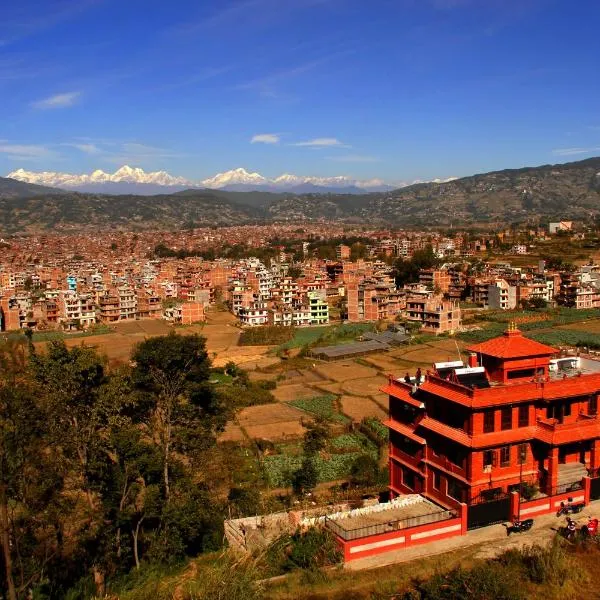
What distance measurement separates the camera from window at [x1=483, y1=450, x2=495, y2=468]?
14424 millimetres

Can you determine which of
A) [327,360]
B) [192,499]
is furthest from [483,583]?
[327,360]

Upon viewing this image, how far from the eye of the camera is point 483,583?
33.4ft

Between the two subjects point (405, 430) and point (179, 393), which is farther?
point (179, 393)

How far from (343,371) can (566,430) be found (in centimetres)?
2639

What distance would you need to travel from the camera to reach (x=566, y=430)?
14547 mm

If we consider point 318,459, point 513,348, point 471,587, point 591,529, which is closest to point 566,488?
point 591,529

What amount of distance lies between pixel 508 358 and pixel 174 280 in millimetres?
70041

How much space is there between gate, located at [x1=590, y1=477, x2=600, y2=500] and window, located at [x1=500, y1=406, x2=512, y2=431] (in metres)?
2.24

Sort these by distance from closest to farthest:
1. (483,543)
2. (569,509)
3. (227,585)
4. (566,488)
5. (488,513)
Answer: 1. (227,585)
2. (483,543)
3. (488,513)
4. (569,509)
5. (566,488)

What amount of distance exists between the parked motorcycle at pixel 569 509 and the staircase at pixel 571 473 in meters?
0.56

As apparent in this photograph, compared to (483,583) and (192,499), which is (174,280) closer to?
(192,499)

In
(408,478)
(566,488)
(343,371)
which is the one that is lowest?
(343,371)

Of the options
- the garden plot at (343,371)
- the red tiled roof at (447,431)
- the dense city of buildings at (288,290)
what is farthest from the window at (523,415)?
the dense city of buildings at (288,290)

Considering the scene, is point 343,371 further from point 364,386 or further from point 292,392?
point 292,392
